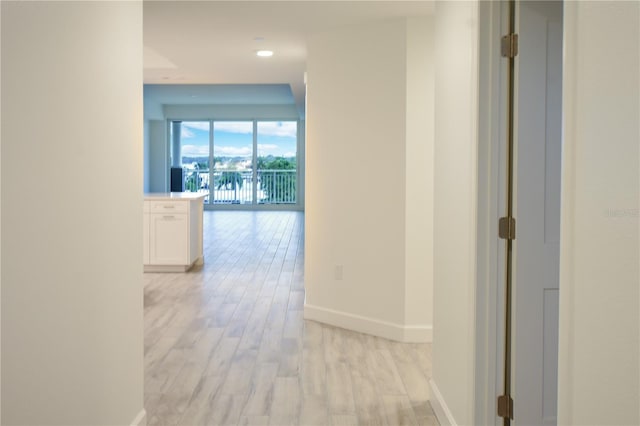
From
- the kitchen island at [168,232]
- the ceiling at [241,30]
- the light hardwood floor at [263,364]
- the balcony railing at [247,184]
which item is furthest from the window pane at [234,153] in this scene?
the light hardwood floor at [263,364]

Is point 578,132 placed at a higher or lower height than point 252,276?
higher

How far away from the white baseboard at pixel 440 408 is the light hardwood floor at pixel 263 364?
0.05 metres

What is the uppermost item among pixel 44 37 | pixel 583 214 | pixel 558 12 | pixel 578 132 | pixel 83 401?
pixel 558 12

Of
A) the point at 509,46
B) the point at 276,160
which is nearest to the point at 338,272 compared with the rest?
the point at 509,46

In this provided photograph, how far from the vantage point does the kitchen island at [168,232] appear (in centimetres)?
686

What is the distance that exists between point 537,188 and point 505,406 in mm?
882

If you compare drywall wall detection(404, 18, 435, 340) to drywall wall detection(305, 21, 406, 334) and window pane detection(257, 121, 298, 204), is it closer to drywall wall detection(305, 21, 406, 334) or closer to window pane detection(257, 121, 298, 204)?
drywall wall detection(305, 21, 406, 334)

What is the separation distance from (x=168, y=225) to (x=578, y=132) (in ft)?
19.2

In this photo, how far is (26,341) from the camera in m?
1.68

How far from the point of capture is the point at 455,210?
2.79m

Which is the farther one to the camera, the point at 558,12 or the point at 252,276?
the point at 252,276

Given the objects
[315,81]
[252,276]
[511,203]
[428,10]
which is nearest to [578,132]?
[511,203]

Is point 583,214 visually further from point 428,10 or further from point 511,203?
point 428,10

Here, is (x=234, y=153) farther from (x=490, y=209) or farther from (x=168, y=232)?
(x=490, y=209)
